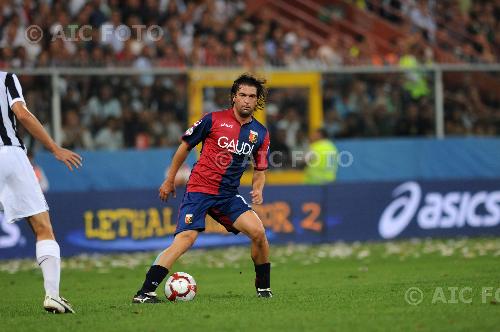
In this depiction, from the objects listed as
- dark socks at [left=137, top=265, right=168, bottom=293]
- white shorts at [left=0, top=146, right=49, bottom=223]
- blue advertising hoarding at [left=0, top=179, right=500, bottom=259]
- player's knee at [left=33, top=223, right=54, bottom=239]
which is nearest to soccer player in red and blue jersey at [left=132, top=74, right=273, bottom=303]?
dark socks at [left=137, top=265, right=168, bottom=293]

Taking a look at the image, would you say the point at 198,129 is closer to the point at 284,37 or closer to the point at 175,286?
the point at 175,286

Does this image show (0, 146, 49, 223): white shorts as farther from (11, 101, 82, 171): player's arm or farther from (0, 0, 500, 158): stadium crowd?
(0, 0, 500, 158): stadium crowd

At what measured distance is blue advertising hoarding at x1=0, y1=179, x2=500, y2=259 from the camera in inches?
750

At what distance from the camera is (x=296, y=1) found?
26875mm

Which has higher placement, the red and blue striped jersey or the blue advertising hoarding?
the red and blue striped jersey

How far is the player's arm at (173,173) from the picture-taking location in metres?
10.3

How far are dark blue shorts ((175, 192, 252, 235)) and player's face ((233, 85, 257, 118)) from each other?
0.89 m

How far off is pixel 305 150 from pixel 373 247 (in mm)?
3345

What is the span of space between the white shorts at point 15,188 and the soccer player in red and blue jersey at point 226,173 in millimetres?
1626

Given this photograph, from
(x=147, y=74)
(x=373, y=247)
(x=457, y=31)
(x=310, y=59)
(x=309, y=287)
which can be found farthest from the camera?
(x=457, y=31)

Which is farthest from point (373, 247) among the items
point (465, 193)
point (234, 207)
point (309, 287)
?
point (234, 207)

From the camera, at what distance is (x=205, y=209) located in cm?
1062

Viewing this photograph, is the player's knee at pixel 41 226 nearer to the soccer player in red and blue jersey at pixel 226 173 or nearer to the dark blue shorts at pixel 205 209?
the soccer player in red and blue jersey at pixel 226 173

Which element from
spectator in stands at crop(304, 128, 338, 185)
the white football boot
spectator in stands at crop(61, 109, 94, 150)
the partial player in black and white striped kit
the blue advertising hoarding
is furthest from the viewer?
spectator in stands at crop(304, 128, 338, 185)
